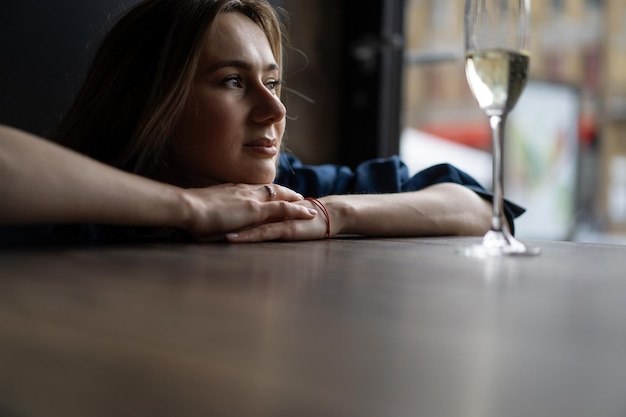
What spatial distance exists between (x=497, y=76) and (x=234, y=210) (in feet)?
1.18

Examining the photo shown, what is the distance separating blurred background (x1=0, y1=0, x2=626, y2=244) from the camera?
1577 millimetres

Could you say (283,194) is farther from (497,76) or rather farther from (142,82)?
(142,82)

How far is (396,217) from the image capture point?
3.79 ft

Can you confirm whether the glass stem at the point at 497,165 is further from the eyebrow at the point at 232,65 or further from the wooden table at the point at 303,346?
the eyebrow at the point at 232,65

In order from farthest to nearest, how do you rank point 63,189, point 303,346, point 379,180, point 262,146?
point 379,180 → point 262,146 → point 63,189 → point 303,346

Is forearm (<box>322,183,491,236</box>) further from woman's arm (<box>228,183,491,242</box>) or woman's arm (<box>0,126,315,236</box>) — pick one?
woman's arm (<box>0,126,315,236</box>)

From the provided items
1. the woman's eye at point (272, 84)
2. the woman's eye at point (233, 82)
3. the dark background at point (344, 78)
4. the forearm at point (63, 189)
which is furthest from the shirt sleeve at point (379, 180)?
the dark background at point (344, 78)

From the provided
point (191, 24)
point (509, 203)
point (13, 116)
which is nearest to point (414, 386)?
point (191, 24)

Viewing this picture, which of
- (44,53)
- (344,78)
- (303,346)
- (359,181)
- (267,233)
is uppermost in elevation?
(344,78)

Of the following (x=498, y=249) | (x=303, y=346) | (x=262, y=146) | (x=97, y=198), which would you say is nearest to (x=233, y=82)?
(x=262, y=146)

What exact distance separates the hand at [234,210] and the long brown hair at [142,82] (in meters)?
0.38

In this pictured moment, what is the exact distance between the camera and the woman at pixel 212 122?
1.20 meters

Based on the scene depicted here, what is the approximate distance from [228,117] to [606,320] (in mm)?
974

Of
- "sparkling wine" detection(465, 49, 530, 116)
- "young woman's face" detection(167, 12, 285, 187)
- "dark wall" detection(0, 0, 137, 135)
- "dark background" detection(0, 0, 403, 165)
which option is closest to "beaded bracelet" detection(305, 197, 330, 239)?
"young woman's face" detection(167, 12, 285, 187)
